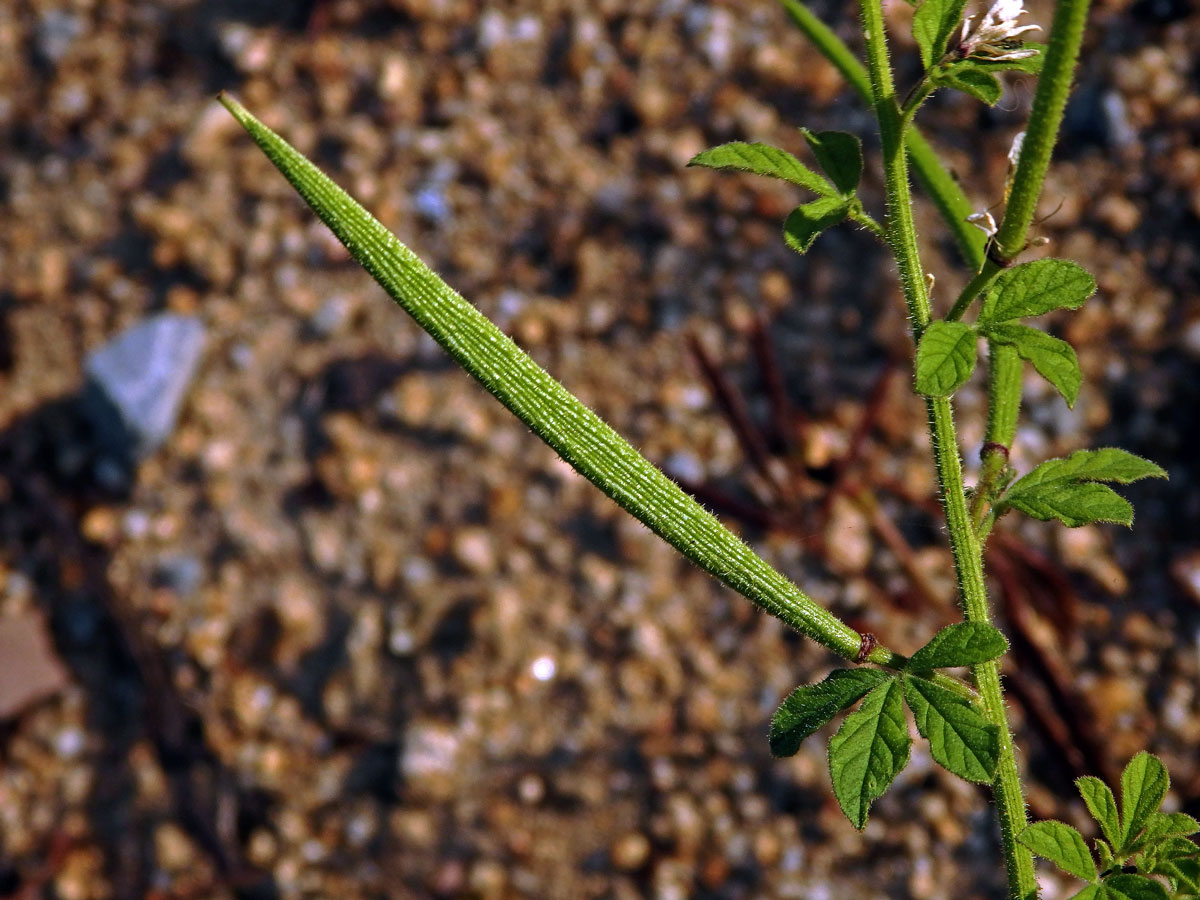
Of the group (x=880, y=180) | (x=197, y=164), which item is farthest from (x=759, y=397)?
(x=197, y=164)

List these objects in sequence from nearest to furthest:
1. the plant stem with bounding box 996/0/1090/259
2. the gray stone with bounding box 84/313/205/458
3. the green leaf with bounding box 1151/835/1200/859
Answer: the plant stem with bounding box 996/0/1090/259
the green leaf with bounding box 1151/835/1200/859
the gray stone with bounding box 84/313/205/458

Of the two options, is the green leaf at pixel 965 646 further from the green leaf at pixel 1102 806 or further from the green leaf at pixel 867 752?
the green leaf at pixel 1102 806

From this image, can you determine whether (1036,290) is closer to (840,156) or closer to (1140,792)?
(840,156)

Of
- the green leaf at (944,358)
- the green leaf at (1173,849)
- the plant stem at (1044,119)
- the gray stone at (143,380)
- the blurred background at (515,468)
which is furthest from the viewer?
the gray stone at (143,380)

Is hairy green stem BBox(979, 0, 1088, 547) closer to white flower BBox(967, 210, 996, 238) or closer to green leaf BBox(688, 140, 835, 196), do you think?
white flower BBox(967, 210, 996, 238)

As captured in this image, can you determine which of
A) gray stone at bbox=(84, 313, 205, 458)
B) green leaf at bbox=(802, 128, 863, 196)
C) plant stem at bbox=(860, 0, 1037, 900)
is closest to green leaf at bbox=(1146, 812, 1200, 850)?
plant stem at bbox=(860, 0, 1037, 900)

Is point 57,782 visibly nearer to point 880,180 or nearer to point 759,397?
point 759,397

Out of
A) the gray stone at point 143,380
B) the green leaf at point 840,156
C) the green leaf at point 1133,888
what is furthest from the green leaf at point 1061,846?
the gray stone at point 143,380

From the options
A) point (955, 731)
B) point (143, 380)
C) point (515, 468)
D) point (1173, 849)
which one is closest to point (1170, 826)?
point (1173, 849)
